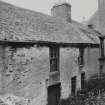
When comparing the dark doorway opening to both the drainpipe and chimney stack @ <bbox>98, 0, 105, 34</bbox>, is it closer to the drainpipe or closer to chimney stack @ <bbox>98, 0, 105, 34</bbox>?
the drainpipe

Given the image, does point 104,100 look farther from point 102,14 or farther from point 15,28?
point 102,14

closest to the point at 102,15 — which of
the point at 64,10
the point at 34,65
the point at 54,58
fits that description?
the point at 64,10

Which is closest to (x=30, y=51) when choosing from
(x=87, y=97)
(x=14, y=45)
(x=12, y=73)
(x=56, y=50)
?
(x=14, y=45)

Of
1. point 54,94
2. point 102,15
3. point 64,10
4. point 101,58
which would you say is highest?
point 102,15

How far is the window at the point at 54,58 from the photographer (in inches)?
405

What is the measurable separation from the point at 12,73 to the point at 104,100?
8.04 meters

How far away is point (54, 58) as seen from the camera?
10.4m

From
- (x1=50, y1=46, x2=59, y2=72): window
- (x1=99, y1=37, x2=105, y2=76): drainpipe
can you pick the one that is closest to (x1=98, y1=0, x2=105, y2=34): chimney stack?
(x1=99, y1=37, x2=105, y2=76): drainpipe

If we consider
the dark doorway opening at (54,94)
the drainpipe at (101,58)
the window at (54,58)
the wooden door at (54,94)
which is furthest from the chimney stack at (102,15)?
the wooden door at (54,94)

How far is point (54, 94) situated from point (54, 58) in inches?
108

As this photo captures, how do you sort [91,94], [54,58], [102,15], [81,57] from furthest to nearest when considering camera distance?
[102,15] < [81,57] < [91,94] < [54,58]

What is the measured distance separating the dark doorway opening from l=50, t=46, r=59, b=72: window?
4.35 feet

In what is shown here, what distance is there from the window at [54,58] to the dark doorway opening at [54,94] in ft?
4.35

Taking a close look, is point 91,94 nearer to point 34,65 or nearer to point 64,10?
point 34,65
